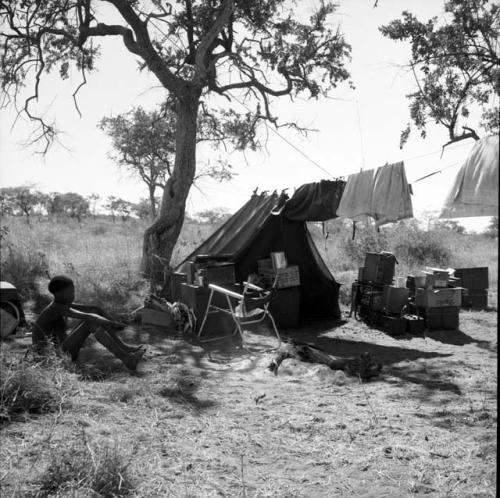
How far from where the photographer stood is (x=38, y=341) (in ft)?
16.4

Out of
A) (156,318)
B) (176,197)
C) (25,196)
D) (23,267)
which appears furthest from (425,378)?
(25,196)

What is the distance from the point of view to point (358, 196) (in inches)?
235

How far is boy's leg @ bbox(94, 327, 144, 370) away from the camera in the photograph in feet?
16.6

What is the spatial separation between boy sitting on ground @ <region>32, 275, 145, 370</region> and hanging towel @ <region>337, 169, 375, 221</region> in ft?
8.66

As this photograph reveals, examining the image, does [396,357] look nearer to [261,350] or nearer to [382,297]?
[261,350]

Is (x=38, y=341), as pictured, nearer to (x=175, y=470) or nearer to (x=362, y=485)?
(x=175, y=470)

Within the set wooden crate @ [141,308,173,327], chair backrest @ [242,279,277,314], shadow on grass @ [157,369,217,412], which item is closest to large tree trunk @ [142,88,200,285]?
wooden crate @ [141,308,173,327]

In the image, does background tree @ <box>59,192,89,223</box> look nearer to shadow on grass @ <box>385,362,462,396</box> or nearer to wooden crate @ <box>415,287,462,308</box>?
wooden crate @ <box>415,287,462,308</box>

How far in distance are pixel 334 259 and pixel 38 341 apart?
10635mm

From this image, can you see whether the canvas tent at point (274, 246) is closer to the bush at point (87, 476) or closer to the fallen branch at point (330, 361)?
the fallen branch at point (330, 361)

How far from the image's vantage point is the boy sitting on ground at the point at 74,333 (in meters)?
5.05

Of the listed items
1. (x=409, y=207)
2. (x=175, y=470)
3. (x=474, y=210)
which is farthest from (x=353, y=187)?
(x=175, y=470)

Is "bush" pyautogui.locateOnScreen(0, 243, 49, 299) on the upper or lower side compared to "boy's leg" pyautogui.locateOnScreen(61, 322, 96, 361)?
upper

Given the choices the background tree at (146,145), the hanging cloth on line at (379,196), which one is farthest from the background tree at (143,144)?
the hanging cloth on line at (379,196)
